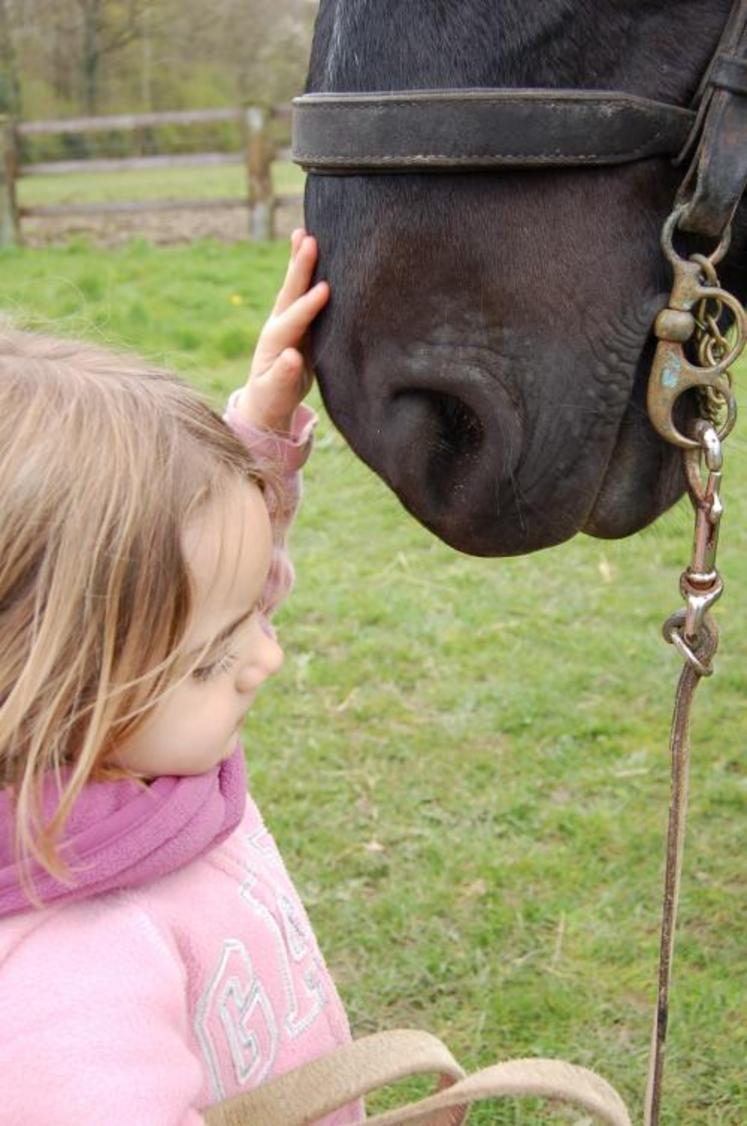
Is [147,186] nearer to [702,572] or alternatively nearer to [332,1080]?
[702,572]

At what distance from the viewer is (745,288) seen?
56.9 inches

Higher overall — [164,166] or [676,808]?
[676,808]

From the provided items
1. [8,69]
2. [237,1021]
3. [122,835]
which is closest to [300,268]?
[122,835]

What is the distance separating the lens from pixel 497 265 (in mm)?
1271

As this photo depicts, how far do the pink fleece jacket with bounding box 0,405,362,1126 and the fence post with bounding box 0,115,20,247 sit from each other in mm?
9592

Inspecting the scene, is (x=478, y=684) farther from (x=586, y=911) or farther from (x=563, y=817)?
(x=586, y=911)

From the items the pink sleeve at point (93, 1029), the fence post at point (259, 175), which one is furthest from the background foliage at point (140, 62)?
the pink sleeve at point (93, 1029)

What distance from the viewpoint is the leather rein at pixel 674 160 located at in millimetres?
1264

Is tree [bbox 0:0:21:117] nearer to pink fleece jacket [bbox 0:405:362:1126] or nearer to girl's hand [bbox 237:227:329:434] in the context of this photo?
girl's hand [bbox 237:227:329:434]

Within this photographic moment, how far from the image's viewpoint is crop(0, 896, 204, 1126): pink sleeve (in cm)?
95

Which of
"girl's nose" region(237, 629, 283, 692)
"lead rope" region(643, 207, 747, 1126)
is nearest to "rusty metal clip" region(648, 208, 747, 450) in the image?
"lead rope" region(643, 207, 747, 1126)

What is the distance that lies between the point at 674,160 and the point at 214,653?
66 centimetres

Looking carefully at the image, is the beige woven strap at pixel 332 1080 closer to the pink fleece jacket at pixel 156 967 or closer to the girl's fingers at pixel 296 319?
the pink fleece jacket at pixel 156 967

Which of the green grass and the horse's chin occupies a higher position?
the horse's chin
